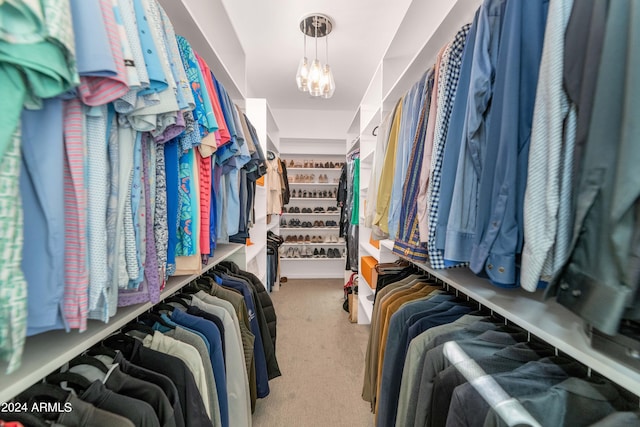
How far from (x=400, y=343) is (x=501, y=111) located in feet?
2.84

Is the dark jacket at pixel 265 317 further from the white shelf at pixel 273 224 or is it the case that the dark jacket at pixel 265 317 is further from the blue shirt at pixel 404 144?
the white shelf at pixel 273 224

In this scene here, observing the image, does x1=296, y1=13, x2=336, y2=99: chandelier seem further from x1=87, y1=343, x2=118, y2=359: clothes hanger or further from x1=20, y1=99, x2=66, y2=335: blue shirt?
x1=87, y1=343, x2=118, y2=359: clothes hanger

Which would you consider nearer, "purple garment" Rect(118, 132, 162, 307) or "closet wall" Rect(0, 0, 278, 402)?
Answer: "closet wall" Rect(0, 0, 278, 402)

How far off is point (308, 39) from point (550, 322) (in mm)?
2833

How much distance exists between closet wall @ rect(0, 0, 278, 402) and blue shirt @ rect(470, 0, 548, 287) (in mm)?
939

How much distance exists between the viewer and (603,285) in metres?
0.38

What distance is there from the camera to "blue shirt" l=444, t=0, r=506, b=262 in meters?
0.69

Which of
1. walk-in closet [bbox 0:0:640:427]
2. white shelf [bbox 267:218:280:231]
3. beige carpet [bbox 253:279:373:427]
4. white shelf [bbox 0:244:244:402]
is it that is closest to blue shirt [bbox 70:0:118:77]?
walk-in closet [bbox 0:0:640:427]

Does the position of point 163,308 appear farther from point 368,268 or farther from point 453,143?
point 368,268

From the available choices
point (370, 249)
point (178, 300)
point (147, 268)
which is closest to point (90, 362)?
point (147, 268)

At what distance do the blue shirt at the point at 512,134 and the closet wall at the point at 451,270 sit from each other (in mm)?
138

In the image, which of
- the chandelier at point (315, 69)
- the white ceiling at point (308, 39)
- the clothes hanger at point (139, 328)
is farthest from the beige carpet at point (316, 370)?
the white ceiling at point (308, 39)

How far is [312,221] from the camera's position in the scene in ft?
15.3

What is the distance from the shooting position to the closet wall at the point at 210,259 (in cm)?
53
